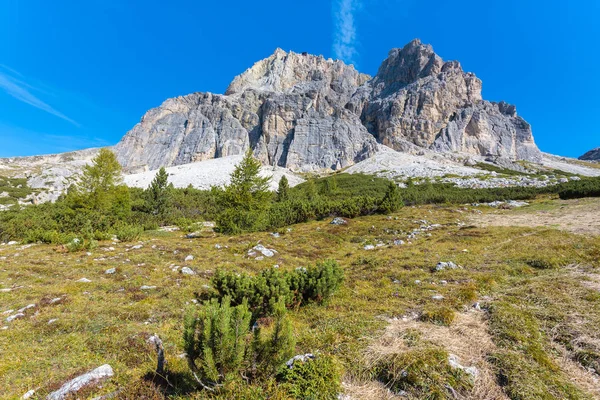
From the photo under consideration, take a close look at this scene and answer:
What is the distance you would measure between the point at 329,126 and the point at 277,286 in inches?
5666

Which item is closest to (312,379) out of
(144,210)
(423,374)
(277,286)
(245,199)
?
(423,374)

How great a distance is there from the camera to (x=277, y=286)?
6.07m

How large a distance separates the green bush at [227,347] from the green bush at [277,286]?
7.42 feet

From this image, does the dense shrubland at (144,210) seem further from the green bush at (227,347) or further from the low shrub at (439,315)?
the low shrub at (439,315)

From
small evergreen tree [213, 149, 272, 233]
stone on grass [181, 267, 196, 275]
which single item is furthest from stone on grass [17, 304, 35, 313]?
small evergreen tree [213, 149, 272, 233]

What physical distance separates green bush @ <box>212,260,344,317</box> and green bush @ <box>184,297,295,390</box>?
7.42ft

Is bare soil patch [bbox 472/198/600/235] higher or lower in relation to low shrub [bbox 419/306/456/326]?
higher

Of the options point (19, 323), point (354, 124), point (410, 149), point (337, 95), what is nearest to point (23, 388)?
point (19, 323)

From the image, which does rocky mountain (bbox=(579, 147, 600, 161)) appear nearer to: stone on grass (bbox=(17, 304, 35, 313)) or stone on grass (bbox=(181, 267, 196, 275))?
stone on grass (bbox=(181, 267, 196, 275))

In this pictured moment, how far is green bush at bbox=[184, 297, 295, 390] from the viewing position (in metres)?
2.80

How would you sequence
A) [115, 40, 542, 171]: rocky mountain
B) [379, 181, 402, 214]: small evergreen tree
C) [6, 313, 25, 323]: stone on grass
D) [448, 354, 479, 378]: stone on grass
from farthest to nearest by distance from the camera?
1. [115, 40, 542, 171]: rocky mountain
2. [379, 181, 402, 214]: small evergreen tree
3. [6, 313, 25, 323]: stone on grass
4. [448, 354, 479, 378]: stone on grass

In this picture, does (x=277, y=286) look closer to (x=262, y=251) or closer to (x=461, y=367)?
(x=461, y=367)

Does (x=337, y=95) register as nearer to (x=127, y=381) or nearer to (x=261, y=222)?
(x=261, y=222)

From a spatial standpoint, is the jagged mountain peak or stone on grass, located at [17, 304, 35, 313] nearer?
stone on grass, located at [17, 304, 35, 313]
